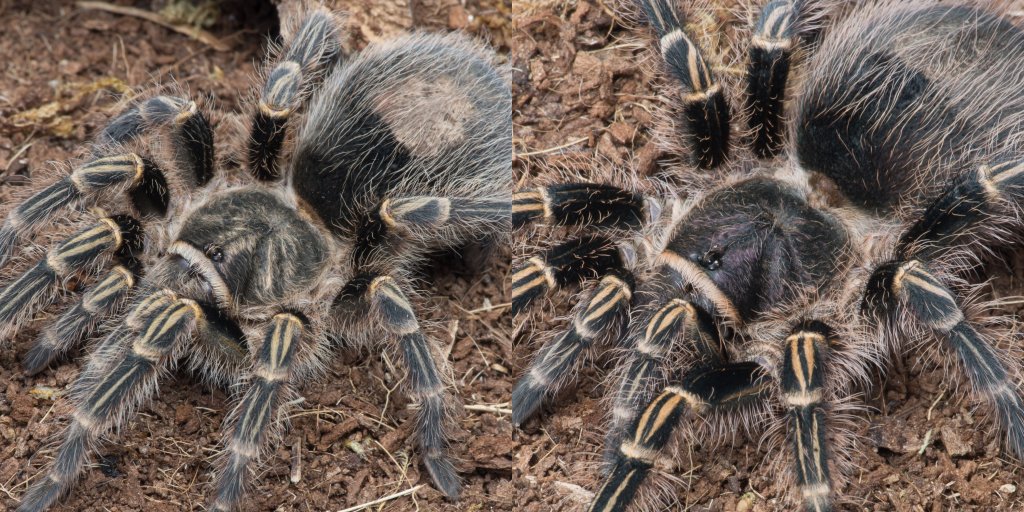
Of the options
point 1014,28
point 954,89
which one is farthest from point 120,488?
point 1014,28

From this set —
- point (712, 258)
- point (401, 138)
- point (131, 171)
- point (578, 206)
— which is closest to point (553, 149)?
point (578, 206)

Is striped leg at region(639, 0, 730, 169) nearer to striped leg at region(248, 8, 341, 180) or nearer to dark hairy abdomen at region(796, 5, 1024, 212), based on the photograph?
dark hairy abdomen at region(796, 5, 1024, 212)

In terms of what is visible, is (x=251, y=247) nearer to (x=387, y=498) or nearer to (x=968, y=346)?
(x=387, y=498)

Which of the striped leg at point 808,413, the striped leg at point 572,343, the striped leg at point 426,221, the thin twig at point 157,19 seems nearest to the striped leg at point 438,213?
the striped leg at point 426,221

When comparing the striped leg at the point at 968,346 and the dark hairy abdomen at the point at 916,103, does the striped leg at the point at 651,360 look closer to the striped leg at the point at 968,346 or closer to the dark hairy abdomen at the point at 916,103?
the striped leg at the point at 968,346

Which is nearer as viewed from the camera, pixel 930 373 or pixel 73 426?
pixel 73 426

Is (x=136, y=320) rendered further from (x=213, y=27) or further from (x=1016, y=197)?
(x=1016, y=197)

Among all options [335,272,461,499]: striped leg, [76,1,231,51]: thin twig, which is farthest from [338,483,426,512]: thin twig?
[76,1,231,51]: thin twig
